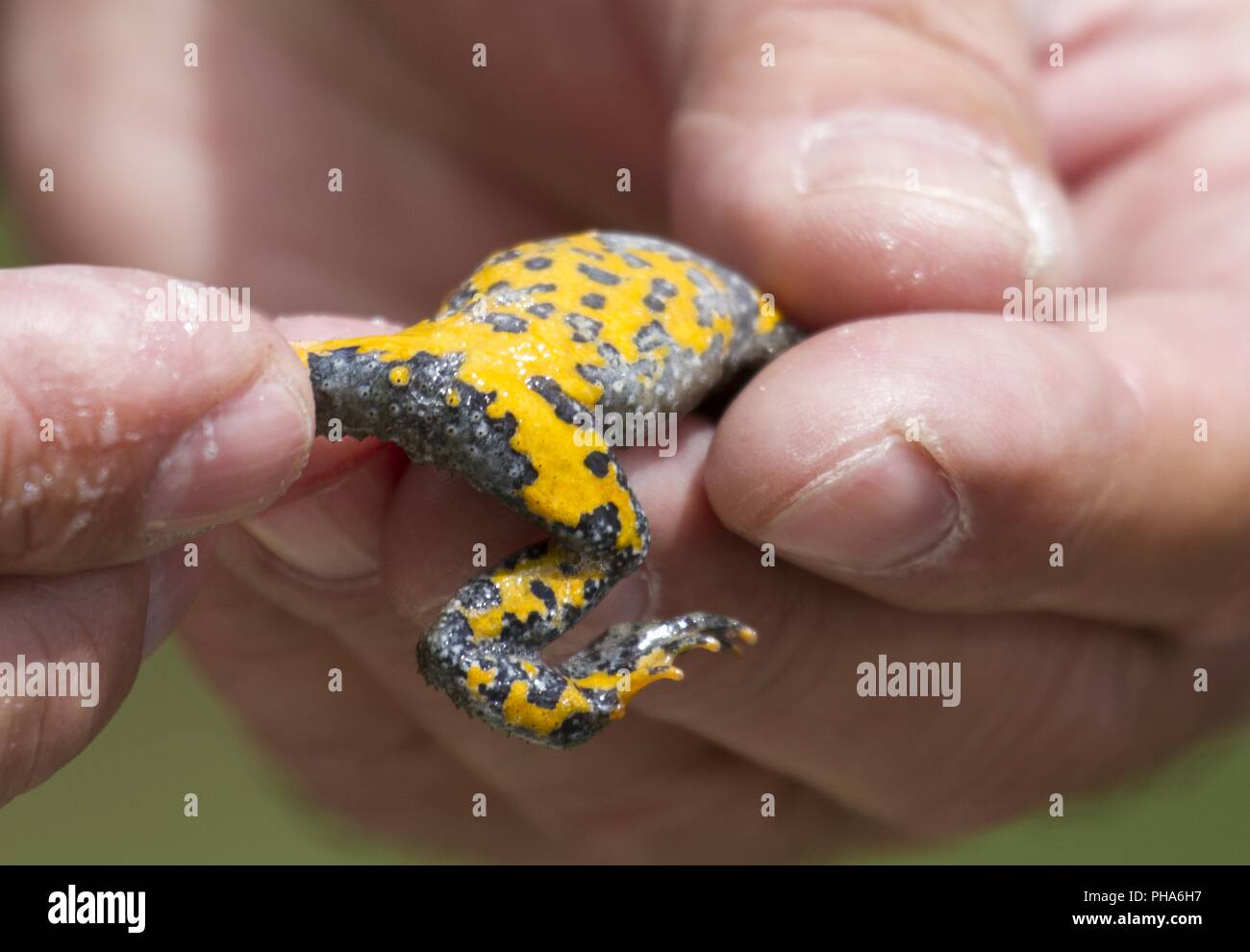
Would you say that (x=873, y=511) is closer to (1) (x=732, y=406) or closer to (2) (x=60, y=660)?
(1) (x=732, y=406)

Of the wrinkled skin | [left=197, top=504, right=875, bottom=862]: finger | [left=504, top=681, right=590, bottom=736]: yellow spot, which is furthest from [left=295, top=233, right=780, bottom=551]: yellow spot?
[left=197, top=504, right=875, bottom=862]: finger

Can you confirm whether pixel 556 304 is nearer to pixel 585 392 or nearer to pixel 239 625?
pixel 585 392

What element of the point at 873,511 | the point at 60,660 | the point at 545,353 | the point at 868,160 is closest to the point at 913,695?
the point at 873,511

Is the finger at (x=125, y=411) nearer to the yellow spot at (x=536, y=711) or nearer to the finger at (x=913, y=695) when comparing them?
the yellow spot at (x=536, y=711)

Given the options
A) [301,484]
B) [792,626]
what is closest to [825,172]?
[792,626]

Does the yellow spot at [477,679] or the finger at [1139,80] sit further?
the finger at [1139,80]

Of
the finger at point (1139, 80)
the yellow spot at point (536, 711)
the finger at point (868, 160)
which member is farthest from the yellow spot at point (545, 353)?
the finger at point (1139, 80)
